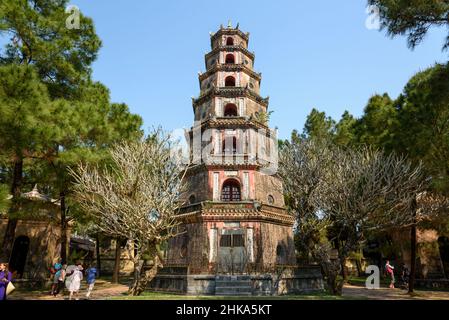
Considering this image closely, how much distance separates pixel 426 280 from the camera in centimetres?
2123

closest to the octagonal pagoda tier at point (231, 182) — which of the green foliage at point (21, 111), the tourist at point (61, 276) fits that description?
the tourist at point (61, 276)

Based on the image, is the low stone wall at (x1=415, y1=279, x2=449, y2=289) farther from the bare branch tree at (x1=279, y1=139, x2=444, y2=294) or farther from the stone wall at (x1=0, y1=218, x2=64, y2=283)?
the stone wall at (x1=0, y1=218, x2=64, y2=283)

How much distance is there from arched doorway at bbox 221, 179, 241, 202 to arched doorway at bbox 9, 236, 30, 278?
13.3 m

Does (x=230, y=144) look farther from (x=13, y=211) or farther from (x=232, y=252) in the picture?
(x=13, y=211)

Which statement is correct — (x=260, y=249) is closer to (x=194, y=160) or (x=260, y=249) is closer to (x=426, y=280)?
(x=194, y=160)

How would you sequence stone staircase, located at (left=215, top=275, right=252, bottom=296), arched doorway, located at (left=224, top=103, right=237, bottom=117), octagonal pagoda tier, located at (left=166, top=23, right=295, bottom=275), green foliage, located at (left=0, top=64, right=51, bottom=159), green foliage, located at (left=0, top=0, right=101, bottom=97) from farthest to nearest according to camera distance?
arched doorway, located at (left=224, top=103, right=237, bottom=117), octagonal pagoda tier, located at (left=166, top=23, right=295, bottom=275), stone staircase, located at (left=215, top=275, right=252, bottom=296), green foliage, located at (left=0, top=0, right=101, bottom=97), green foliage, located at (left=0, top=64, right=51, bottom=159)

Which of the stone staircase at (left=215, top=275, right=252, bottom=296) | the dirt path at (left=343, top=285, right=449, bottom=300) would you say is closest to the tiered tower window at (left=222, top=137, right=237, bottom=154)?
the stone staircase at (left=215, top=275, right=252, bottom=296)

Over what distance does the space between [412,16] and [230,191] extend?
42.9 ft

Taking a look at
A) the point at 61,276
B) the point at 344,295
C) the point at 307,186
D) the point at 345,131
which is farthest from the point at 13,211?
the point at 345,131

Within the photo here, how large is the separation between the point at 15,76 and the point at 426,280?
84.2ft

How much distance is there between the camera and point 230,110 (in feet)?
74.1

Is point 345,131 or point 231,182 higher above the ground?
point 345,131

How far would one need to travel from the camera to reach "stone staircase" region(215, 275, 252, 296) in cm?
1551
